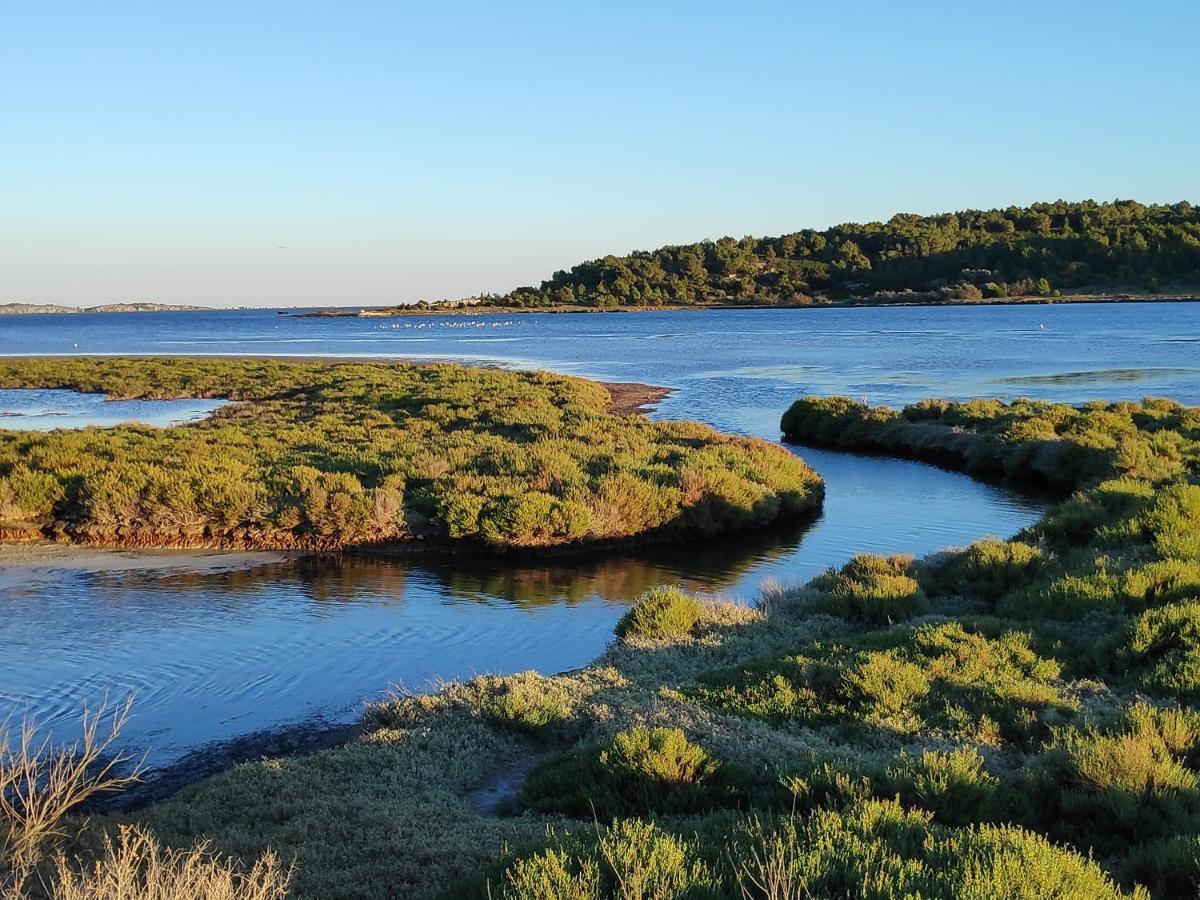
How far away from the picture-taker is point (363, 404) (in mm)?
35312

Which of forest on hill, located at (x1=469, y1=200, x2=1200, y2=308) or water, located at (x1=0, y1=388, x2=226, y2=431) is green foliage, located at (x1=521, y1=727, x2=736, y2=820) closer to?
water, located at (x1=0, y1=388, x2=226, y2=431)

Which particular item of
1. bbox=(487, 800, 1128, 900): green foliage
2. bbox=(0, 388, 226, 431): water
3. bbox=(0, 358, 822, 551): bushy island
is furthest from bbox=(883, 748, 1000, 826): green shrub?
bbox=(0, 388, 226, 431): water

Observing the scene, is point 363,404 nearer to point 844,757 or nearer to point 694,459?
point 694,459

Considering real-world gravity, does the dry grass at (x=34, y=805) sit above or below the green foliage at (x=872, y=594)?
above

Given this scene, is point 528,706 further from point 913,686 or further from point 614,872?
point 614,872

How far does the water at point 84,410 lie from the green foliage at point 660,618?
25112mm

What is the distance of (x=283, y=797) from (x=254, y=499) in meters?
11.7

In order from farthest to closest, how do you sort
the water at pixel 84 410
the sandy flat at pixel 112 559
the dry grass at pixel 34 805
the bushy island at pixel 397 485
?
the water at pixel 84 410 < the bushy island at pixel 397 485 < the sandy flat at pixel 112 559 < the dry grass at pixel 34 805

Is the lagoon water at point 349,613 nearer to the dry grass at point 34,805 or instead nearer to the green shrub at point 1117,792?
the dry grass at point 34,805

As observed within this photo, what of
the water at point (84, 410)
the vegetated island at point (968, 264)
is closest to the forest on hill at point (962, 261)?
the vegetated island at point (968, 264)

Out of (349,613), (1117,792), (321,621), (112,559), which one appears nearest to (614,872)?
(1117,792)

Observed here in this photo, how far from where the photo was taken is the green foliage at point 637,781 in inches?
272

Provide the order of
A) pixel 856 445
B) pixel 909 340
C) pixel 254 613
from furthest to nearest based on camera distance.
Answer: pixel 909 340, pixel 856 445, pixel 254 613

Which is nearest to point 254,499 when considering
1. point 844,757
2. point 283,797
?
point 283,797
